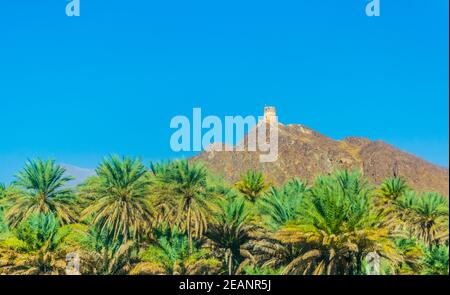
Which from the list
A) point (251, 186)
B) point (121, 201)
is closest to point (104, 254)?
point (121, 201)

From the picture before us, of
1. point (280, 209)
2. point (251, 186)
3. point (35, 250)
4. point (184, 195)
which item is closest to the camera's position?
point (35, 250)

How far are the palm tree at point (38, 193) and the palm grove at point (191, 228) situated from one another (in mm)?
75

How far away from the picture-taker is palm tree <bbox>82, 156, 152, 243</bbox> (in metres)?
35.5

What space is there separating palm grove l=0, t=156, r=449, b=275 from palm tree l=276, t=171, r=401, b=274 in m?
0.05

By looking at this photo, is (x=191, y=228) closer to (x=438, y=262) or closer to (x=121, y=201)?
(x=121, y=201)

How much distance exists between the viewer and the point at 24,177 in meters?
40.3

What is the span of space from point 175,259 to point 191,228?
2.92 meters

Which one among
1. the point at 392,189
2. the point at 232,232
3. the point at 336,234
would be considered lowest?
the point at 232,232

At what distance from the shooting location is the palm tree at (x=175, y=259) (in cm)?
3338

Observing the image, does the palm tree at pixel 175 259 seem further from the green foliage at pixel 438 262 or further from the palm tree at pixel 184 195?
the green foliage at pixel 438 262

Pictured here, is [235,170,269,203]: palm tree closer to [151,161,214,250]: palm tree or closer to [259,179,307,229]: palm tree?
[151,161,214,250]: palm tree

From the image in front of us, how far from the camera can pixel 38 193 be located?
40594 millimetres
